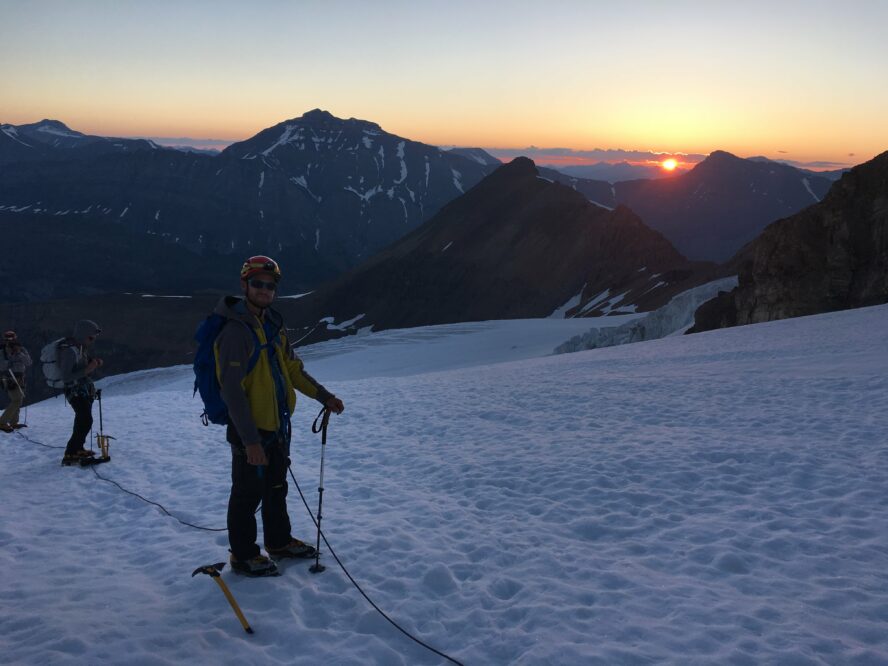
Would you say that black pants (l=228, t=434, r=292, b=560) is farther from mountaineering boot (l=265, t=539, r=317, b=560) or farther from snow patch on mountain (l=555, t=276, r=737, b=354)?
snow patch on mountain (l=555, t=276, r=737, b=354)

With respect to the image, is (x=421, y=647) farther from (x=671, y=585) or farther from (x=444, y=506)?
(x=444, y=506)

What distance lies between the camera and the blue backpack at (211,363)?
17.4 ft

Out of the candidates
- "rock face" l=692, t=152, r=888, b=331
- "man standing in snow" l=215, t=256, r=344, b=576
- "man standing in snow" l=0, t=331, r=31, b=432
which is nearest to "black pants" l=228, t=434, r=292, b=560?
"man standing in snow" l=215, t=256, r=344, b=576

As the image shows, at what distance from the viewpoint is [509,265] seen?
12344 centimetres

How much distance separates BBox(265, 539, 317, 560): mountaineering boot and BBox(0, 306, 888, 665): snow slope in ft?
0.69

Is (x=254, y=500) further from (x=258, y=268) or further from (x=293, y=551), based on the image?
(x=258, y=268)

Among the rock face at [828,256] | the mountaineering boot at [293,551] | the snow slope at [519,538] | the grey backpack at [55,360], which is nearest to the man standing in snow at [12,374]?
the snow slope at [519,538]

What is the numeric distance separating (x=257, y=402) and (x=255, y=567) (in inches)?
64.1

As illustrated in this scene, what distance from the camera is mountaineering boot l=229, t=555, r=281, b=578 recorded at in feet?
19.4

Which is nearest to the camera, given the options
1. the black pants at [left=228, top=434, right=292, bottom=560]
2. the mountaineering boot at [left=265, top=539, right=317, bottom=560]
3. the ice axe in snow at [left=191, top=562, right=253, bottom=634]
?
the ice axe in snow at [left=191, top=562, right=253, bottom=634]

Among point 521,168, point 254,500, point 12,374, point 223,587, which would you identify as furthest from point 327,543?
point 521,168

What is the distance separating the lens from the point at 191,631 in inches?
197

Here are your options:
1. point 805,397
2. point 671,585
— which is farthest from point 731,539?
point 805,397

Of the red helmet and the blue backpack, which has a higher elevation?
the red helmet
